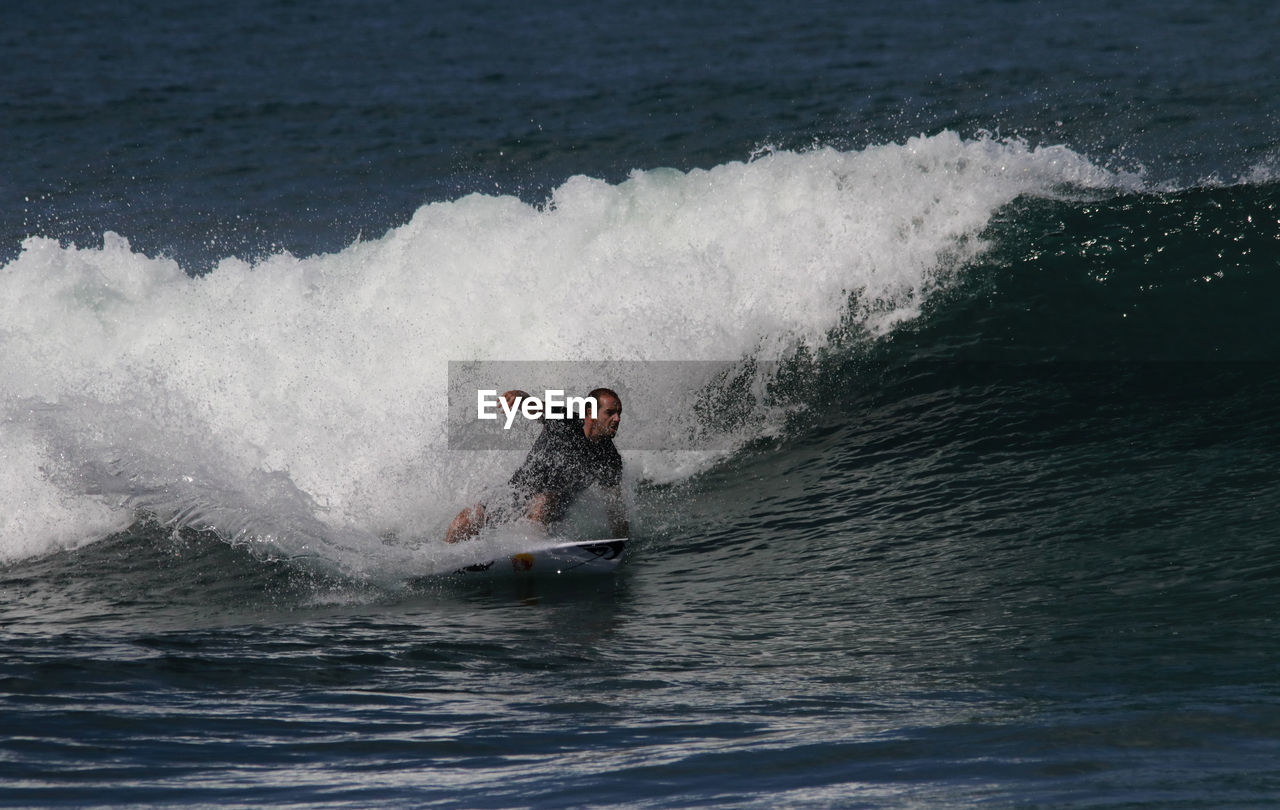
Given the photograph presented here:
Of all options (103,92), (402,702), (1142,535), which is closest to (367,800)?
(402,702)

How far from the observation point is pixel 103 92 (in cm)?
2072

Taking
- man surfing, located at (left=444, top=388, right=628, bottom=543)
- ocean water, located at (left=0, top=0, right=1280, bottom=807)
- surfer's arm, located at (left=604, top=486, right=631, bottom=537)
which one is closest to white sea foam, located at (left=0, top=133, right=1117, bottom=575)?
ocean water, located at (left=0, top=0, right=1280, bottom=807)

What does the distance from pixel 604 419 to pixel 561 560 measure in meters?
0.95

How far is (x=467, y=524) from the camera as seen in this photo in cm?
804

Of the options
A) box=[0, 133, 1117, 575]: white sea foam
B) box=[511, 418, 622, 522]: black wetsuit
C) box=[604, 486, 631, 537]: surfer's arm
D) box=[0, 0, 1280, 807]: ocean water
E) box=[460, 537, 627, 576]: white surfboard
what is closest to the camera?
box=[0, 0, 1280, 807]: ocean water

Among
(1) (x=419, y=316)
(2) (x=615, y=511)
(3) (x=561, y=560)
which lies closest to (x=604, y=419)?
(2) (x=615, y=511)

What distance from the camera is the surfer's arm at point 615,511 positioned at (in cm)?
798

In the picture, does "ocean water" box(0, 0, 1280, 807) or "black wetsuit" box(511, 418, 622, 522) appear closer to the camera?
"ocean water" box(0, 0, 1280, 807)

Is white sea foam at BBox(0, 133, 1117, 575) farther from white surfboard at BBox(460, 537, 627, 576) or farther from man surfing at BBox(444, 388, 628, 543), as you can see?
white surfboard at BBox(460, 537, 627, 576)

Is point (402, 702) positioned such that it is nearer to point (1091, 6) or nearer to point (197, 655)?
point (197, 655)

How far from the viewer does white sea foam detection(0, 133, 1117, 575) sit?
9.02 metres

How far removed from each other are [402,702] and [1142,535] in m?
4.32

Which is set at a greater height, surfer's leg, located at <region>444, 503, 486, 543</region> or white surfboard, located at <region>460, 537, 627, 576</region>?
surfer's leg, located at <region>444, 503, 486, 543</region>

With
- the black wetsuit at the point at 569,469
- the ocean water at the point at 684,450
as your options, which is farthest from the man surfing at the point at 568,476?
the ocean water at the point at 684,450
